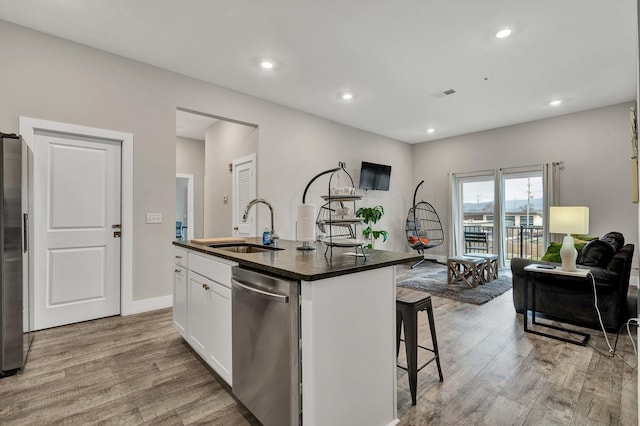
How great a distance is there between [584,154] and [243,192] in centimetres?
575

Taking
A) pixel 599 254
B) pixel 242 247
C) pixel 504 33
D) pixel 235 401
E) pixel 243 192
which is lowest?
pixel 235 401

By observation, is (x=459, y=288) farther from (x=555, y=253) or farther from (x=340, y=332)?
(x=340, y=332)

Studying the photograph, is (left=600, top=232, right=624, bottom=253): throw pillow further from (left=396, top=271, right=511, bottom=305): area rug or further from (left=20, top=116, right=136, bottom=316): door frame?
(left=20, top=116, right=136, bottom=316): door frame

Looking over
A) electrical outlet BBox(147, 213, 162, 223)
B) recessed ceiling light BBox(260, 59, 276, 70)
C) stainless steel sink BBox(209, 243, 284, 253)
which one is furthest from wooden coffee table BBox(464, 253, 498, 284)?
electrical outlet BBox(147, 213, 162, 223)

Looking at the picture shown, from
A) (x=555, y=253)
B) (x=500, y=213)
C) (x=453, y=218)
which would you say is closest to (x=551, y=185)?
(x=500, y=213)

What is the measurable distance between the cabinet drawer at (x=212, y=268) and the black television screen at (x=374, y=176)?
14.4 ft

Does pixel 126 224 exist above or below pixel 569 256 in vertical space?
above

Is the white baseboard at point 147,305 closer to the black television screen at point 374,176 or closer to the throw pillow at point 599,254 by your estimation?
the black television screen at point 374,176

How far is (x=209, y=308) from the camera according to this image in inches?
82.1

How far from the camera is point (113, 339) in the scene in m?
2.75

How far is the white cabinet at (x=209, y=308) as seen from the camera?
188cm

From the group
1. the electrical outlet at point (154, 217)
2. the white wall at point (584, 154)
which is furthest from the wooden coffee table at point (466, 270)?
the electrical outlet at point (154, 217)

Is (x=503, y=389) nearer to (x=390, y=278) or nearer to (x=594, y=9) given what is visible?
(x=390, y=278)

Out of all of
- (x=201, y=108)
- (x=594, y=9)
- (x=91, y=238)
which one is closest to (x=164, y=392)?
(x=91, y=238)
